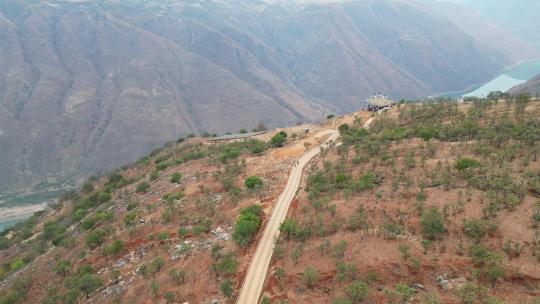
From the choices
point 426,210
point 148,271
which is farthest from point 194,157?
point 426,210

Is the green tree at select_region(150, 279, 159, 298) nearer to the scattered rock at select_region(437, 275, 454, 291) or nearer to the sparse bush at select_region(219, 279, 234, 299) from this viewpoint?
the sparse bush at select_region(219, 279, 234, 299)

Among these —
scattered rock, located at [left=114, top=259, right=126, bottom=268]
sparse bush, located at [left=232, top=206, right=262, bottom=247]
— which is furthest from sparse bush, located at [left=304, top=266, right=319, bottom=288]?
scattered rock, located at [left=114, top=259, right=126, bottom=268]

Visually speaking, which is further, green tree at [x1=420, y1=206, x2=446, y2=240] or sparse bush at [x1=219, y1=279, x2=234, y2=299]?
sparse bush at [x1=219, y1=279, x2=234, y2=299]

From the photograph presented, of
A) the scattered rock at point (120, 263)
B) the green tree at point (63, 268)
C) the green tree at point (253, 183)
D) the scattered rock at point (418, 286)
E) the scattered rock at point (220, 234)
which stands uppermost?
the green tree at point (253, 183)

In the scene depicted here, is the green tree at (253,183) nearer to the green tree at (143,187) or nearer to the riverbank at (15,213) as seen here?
the green tree at (143,187)

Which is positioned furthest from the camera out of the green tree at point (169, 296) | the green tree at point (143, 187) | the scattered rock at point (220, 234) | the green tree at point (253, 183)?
the green tree at point (143, 187)

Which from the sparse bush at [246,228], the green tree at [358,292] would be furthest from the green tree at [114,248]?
the green tree at [358,292]

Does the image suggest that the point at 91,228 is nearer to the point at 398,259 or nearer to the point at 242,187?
the point at 242,187

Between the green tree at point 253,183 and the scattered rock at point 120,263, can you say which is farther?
the green tree at point 253,183
